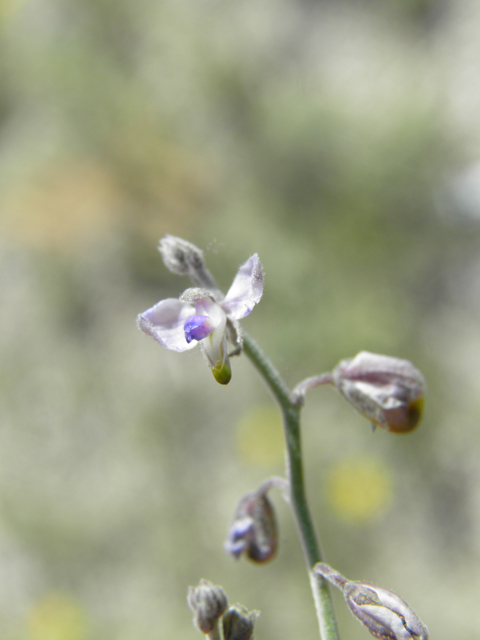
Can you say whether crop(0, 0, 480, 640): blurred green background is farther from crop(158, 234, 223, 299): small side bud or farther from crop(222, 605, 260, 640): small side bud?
crop(222, 605, 260, 640): small side bud

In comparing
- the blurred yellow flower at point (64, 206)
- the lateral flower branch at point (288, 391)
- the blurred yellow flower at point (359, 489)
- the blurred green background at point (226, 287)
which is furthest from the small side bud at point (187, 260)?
the blurred yellow flower at point (64, 206)

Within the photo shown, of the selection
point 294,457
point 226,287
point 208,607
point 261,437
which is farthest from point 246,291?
point 226,287

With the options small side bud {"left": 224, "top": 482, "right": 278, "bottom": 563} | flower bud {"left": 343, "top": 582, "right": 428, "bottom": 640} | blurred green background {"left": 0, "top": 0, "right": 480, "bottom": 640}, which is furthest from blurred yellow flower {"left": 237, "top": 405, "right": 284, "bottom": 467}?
flower bud {"left": 343, "top": 582, "right": 428, "bottom": 640}

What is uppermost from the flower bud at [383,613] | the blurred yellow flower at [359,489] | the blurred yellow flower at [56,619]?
the blurred yellow flower at [359,489]

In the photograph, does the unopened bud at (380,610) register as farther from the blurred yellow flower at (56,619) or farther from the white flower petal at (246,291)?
the blurred yellow flower at (56,619)

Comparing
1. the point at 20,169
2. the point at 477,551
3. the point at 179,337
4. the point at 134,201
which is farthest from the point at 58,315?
the point at 179,337

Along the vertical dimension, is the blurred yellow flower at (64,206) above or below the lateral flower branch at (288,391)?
above

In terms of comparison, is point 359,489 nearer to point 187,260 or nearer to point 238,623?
point 238,623
